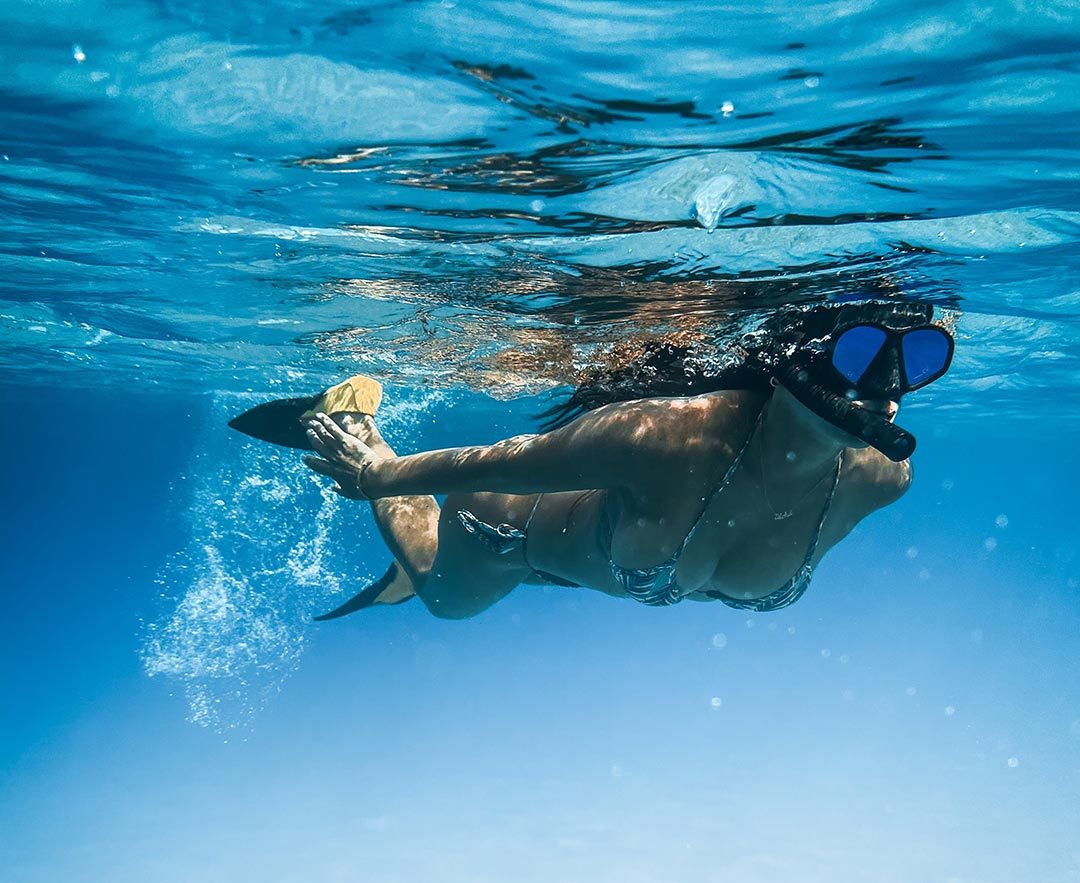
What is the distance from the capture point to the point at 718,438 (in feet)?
14.6

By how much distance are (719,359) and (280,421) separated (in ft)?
14.0

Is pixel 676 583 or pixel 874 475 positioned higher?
pixel 874 475

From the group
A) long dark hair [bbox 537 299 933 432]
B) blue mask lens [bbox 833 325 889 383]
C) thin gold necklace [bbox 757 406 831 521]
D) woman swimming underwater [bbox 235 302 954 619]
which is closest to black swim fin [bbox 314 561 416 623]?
woman swimming underwater [bbox 235 302 954 619]

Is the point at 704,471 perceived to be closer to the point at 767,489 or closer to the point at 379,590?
the point at 767,489

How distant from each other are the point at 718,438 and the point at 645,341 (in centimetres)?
716

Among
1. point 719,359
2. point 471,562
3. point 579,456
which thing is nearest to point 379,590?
point 471,562

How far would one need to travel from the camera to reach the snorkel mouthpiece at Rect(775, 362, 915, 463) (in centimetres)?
380

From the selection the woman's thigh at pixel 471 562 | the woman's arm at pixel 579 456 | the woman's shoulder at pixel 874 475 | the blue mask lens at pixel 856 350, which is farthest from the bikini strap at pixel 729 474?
the woman's thigh at pixel 471 562

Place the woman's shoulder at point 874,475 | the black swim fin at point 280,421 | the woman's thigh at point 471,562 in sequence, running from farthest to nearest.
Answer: the black swim fin at point 280,421, the woman's thigh at point 471,562, the woman's shoulder at point 874,475

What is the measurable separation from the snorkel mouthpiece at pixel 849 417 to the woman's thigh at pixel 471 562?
8.32ft

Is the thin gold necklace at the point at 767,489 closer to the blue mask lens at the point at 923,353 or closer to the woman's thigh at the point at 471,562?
the blue mask lens at the point at 923,353

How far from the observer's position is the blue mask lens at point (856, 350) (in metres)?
4.10

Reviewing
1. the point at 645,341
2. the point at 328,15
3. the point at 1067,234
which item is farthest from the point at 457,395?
the point at 328,15

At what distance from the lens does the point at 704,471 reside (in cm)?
442
